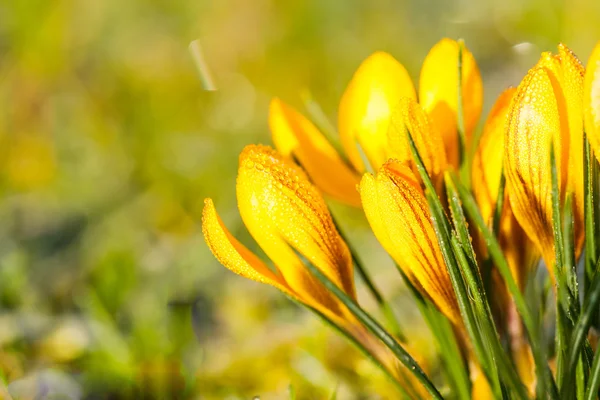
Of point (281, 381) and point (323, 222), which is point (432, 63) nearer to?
point (323, 222)

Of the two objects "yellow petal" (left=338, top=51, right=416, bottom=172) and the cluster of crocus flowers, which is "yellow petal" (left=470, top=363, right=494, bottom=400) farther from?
"yellow petal" (left=338, top=51, right=416, bottom=172)

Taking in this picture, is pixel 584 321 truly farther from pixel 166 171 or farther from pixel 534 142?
pixel 166 171

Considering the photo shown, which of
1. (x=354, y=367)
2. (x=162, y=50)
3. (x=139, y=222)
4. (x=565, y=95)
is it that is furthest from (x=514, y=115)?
(x=162, y=50)

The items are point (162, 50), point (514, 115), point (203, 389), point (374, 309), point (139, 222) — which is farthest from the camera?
point (162, 50)

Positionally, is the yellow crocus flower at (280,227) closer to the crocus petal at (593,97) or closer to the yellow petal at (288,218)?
the yellow petal at (288,218)

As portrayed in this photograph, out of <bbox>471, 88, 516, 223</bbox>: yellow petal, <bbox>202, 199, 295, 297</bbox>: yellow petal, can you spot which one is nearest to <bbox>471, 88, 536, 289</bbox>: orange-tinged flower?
<bbox>471, 88, 516, 223</bbox>: yellow petal

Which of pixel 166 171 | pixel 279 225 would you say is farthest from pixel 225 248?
pixel 166 171
